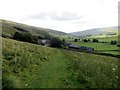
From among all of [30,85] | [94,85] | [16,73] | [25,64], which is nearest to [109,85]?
[94,85]

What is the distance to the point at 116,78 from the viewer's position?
62.3 ft

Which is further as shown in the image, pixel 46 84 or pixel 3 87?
pixel 46 84

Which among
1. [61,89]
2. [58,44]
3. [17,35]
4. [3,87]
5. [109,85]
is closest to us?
[3,87]

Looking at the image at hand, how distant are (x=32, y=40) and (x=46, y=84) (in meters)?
87.6

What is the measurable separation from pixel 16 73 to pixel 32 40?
84.9m

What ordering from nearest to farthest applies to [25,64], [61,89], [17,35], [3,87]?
[3,87] → [61,89] → [25,64] → [17,35]

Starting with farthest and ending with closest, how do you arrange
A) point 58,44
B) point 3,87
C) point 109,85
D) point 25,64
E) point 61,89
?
point 58,44
point 25,64
point 109,85
point 61,89
point 3,87

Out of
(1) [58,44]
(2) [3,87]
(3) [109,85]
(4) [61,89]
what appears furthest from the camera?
(1) [58,44]

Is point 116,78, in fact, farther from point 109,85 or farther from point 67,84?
point 67,84

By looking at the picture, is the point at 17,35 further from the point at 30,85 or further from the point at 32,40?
the point at 30,85

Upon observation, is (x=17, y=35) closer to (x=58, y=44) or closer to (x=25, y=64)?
(x=58, y=44)

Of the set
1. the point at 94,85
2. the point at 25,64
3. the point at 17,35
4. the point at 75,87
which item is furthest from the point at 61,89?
the point at 17,35

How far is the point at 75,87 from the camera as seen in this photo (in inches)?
637

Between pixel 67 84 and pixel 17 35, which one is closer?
pixel 67 84
